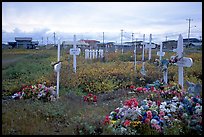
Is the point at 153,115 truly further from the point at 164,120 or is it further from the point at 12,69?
the point at 12,69

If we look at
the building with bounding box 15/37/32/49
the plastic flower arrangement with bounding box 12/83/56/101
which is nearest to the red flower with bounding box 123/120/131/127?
the plastic flower arrangement with bounding box 12/83/56/101

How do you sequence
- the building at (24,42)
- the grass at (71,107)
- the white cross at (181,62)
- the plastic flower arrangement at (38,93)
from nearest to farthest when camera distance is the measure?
the grass at (71,107) < the plastic flower arrangement at (38,93) < the white cross at (181,62) < the building at (24,42)

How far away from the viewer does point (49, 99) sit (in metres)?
6.90

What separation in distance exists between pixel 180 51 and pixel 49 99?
366 cm

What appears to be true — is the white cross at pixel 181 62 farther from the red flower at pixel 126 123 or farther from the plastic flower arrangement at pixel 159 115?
the red flower at pixel 126 123

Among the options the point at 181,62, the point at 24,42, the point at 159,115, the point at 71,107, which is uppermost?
the point at 24,42

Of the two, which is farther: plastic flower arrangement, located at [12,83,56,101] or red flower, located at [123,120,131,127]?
plastic flower arrangement, located at [12,83,56,101]

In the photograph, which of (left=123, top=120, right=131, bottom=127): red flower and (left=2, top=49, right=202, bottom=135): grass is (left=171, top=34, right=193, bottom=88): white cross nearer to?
(left=2, top=49, right=202, bottom=135): grass

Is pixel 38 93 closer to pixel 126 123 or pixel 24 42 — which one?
pixel 126 123

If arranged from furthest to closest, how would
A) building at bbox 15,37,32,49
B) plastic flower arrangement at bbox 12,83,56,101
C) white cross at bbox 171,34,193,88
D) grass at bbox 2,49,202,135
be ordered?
building at bbox 15,37,32,49, white cross at bbox 171,34,193,88, plastic flower arrangement at bbox 12,83,56,101, grass at bbox 2,49,202,135

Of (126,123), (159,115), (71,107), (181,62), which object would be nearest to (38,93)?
(71,107)

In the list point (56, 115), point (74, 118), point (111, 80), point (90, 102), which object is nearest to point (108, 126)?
point (74, 118)

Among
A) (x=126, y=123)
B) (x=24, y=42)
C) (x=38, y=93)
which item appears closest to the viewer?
(x=126, y=123)

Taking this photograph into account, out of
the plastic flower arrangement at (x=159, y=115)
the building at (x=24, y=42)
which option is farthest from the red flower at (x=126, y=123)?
the building at (x=24, y=42)
